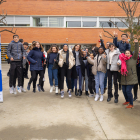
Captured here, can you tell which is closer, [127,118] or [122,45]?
[127,118]

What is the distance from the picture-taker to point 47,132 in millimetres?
3447

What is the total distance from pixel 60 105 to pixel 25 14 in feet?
63.9

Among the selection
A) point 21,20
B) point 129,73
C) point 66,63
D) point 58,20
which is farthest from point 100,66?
point 21,20

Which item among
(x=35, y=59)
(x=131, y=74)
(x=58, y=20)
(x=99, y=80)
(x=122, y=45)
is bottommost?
(x=99, y=80)

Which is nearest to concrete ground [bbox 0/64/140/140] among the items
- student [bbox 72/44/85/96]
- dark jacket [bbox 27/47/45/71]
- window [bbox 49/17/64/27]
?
student [bbox 72/44/85/96]

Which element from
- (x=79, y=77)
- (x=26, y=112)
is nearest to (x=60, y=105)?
(x=26, y=112)

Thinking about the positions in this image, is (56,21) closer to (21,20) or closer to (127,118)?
(21,20)

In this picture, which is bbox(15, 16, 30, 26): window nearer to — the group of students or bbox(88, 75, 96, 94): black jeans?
the group of students

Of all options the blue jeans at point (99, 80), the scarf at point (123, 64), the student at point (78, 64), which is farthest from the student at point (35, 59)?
the scarf at point (123, 64)

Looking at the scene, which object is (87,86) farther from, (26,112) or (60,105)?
(26,112)

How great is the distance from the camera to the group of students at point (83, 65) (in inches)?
206

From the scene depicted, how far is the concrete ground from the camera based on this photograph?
336 centimetres

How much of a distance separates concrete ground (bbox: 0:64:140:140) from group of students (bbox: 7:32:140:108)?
1.98ft

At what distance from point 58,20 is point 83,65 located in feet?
56.7
